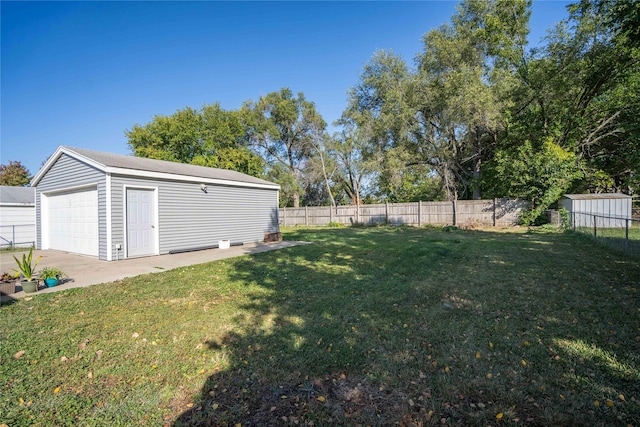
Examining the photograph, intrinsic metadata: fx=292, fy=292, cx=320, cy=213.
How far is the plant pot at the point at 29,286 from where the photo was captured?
16.0ft

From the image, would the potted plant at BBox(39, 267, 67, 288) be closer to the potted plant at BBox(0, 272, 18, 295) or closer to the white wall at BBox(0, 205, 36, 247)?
the potted plant at BBox(0, 272, 18, 295)

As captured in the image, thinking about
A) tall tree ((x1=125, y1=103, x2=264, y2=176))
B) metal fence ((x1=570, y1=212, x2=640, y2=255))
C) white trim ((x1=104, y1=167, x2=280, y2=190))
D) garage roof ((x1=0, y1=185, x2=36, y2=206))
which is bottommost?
metal fence ((x1=570, y1=212, x2=640, y2=255))

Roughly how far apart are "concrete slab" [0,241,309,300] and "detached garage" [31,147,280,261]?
1.40ft

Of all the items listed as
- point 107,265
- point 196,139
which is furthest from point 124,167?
point 196,139

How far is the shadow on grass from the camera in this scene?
7.11 ft

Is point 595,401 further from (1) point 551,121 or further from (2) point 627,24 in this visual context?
(1) point 551,121

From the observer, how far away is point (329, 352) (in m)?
2.96

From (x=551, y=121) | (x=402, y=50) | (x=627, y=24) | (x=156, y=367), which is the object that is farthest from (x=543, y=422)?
(x=402, y=50)

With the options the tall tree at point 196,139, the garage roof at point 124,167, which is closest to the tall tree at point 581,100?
the garage roof at point 124,167

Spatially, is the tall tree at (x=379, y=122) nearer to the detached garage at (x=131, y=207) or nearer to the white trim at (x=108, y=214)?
the detached garage at (x=131, y=207)

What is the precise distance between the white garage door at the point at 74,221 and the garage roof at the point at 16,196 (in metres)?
3.42

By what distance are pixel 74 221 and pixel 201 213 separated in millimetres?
3887

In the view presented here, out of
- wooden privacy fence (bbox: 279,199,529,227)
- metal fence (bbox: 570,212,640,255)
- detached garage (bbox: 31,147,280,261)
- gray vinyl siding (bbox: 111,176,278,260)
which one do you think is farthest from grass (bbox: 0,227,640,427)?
wooden privacy fence (bbox: 279,199,529,227)

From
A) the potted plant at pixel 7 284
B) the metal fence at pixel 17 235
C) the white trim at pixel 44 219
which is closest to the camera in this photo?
the potted plant at pixel 7 284
